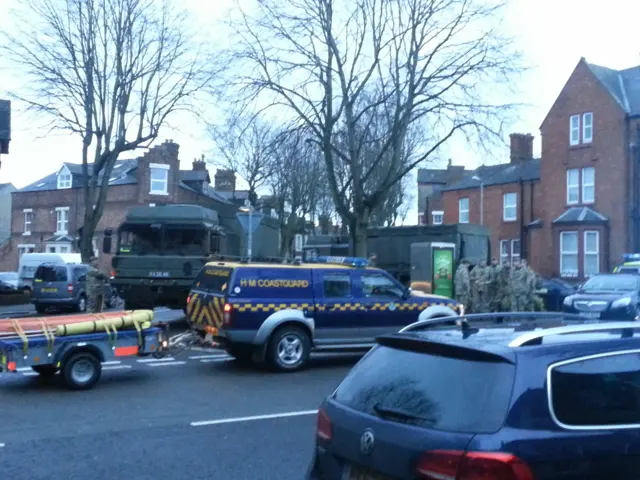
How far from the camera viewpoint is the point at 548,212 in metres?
37.5

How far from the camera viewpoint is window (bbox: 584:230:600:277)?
3466 cm

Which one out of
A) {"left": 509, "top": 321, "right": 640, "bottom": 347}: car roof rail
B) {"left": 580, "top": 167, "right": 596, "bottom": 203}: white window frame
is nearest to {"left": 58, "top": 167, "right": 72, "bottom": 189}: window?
{"left": 580, "top": 167, "right": 596, "bottom": 203}: white window frame

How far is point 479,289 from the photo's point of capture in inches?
797

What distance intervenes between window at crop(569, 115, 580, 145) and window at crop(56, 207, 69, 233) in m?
30.6

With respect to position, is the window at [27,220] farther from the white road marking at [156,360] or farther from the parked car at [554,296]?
the white road marking at [156,360]

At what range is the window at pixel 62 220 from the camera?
49.2 meters

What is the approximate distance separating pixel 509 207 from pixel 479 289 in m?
22.0

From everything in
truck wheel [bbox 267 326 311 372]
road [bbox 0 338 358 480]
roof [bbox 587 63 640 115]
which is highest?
roof [bbox 587 63 640 115]

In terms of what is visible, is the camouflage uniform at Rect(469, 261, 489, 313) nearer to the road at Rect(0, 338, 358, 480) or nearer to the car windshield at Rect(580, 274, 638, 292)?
the car windshield at Rect(580, 274, 638, 292)

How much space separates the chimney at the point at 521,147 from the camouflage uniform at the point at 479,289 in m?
24.5

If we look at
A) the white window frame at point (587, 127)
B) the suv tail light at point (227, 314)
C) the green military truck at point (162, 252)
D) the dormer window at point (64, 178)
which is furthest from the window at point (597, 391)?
the dormer window at point (64, 178)

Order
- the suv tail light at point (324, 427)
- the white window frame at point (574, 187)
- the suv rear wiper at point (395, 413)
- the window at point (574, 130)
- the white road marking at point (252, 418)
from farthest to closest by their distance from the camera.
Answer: the window at point (574, 130)
the white window frame at point (574, 187)
the white road marking at point (252, 418)
the suv tail light at point (324, 427)
the suv rear wiper at point (395, 413)

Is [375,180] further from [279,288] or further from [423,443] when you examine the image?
[423,443]

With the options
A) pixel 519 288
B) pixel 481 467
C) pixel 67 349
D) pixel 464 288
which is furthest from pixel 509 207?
pixel 481 467
